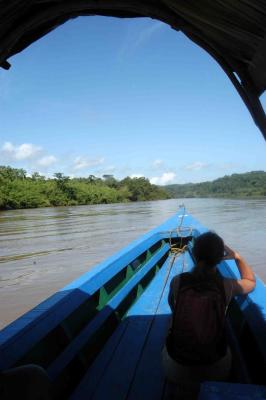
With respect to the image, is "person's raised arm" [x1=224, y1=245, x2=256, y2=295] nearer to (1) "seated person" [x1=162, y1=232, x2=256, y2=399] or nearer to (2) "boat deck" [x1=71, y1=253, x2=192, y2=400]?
(1) "seated person" [x1=162, y1=232, x2=256, y2=399]

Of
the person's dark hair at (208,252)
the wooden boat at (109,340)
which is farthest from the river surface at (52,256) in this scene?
the person's dark hair at (208,252)

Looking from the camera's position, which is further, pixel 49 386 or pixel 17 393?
pixel 49 386

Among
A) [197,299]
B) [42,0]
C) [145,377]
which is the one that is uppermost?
[42,0]

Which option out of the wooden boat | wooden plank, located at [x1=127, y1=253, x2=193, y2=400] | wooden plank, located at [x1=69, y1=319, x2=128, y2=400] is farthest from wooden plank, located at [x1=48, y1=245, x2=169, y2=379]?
wooden plank, located at [x1=127, y1=253, x2=193, y2=400]

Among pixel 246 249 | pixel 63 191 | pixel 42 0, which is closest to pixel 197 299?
pixel 42 0

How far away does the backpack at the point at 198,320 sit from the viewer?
1793mm

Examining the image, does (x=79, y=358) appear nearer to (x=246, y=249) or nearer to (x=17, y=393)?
(x=17, y=393)

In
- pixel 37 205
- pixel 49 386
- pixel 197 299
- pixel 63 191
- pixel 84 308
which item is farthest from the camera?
pixel 63 191

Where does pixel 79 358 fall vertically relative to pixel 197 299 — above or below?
below

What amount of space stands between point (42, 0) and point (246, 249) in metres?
11.8

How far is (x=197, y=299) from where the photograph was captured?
5.85 ft

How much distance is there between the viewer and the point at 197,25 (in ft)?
4.67

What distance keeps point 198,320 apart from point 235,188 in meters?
129

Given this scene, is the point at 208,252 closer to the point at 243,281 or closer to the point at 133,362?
the point at 243,281
